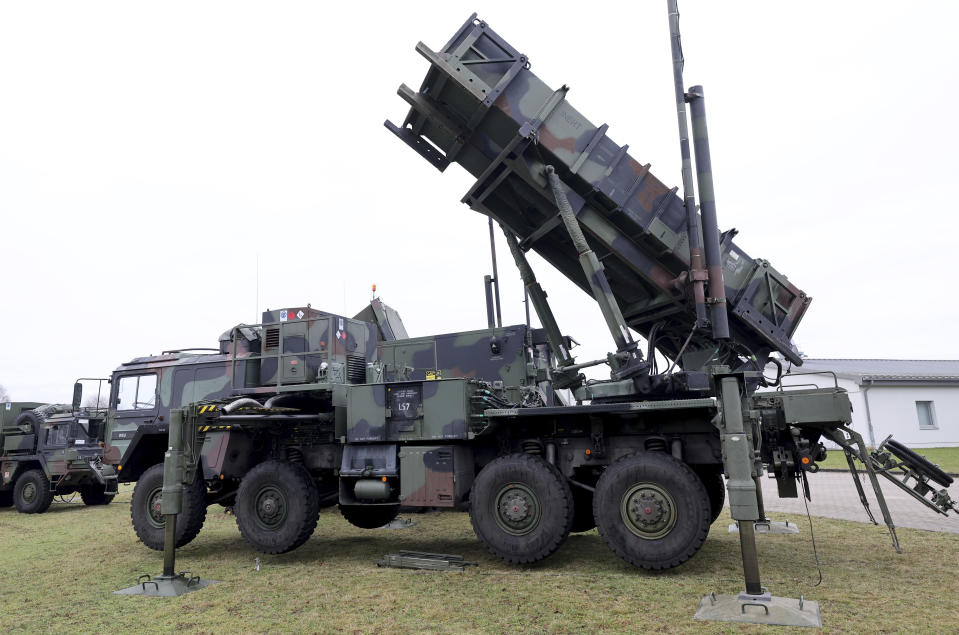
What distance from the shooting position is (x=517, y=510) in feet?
22.0

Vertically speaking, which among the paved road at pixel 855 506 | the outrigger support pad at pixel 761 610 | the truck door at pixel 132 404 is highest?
the truck door at pixel 132 404

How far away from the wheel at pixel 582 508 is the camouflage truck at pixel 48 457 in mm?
11937

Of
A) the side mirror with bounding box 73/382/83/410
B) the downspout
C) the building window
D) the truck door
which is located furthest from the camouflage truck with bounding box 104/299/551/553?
the building window

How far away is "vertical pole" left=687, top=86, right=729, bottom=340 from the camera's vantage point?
6895 mm

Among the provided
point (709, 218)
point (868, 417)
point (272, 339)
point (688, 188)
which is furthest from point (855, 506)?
point (868, 417)

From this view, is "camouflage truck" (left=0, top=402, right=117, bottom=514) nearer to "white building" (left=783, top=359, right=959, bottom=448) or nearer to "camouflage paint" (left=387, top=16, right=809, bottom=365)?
"camouflage paint" (left=387, top=16, right=809, bottom=365)

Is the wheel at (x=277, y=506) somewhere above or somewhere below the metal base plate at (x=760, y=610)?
above

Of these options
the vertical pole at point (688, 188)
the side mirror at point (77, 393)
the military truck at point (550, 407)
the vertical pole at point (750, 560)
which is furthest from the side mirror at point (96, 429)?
the vertical pole at point (750, 560)

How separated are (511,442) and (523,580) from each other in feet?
5.61

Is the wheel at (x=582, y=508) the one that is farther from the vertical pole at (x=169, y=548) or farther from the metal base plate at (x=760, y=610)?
the vertical pole at (x=169, y=548)

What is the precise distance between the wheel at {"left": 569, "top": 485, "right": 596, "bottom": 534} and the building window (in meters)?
22.9

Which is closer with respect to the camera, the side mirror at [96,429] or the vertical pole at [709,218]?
the vertical pole at [709,218]

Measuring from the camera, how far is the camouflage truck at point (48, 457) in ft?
47.0

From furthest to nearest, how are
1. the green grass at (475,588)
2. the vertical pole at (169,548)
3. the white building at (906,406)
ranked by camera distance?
the white building at (906,406) → the vertical pole at (169,548) → the green grass at (475,588)
